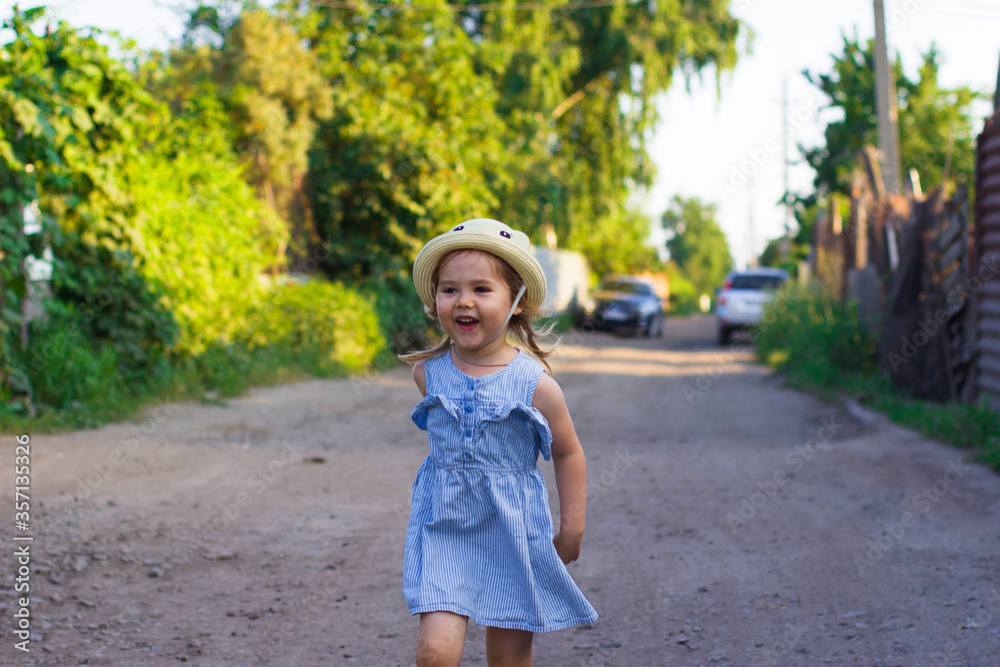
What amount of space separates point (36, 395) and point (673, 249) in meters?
96.1

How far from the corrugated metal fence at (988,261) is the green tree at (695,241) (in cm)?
9102

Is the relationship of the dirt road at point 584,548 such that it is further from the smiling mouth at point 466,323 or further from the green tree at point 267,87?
the green tree at point 267,87

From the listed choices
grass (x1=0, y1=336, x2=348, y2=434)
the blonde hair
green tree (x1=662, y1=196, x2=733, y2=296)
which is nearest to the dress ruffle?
the blonde hair

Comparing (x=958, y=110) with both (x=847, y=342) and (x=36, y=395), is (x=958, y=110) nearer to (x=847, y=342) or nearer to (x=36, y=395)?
(x=847, y=342)

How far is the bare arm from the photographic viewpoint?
2.44 m

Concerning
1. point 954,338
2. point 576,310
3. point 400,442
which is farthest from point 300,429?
point 576,310

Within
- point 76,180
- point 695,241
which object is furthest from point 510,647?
point 695,241

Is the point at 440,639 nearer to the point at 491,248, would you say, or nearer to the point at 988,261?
the point at 491,248

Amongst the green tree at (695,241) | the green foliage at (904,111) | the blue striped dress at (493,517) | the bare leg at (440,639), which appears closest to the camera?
the bare leg at (440,639)

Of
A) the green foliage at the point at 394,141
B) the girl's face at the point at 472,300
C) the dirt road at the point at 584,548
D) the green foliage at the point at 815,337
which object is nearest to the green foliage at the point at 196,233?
the dirt road at the point at 584,548

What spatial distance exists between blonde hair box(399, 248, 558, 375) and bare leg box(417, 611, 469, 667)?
2.40 feet

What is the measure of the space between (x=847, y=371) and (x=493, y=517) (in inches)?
384

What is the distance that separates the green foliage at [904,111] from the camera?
17047mm

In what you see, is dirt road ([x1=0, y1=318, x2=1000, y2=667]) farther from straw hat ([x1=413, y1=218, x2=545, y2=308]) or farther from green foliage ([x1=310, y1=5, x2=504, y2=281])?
green foliage ([x1=310, y1=5, x2=504, y2=281])
